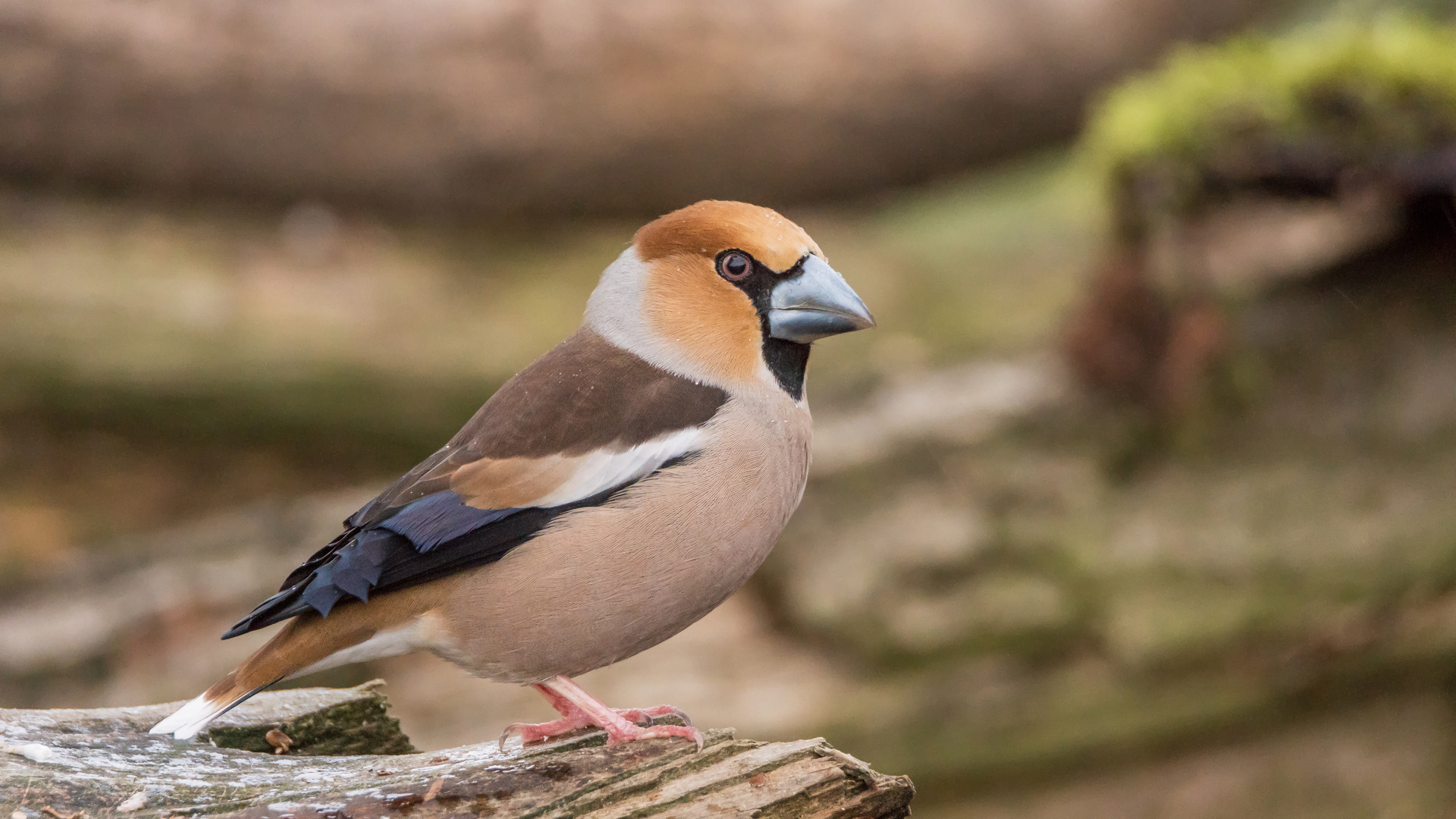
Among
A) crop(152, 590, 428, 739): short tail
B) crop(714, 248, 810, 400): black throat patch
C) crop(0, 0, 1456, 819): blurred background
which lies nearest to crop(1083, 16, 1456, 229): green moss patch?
crop(0, 0, 1456, 819): blurred background

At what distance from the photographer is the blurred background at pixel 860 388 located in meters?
5.39

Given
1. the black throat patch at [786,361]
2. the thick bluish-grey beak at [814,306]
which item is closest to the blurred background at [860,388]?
the black throat patch at [786,361]

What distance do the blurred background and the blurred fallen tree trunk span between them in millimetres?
23

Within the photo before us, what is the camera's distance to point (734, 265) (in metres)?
2.67

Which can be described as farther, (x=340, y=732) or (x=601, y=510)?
A: (x=340, y=732)

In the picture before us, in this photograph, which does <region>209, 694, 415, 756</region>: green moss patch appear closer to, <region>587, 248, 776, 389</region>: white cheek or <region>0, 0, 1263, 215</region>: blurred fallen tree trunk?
<region>587, 248, 776, 389</region>: white cheek

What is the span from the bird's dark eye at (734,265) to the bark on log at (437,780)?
3.09ft

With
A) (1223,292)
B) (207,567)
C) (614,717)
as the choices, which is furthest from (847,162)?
(614,717)

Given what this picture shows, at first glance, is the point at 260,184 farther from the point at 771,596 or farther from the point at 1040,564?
the point at 1040,564

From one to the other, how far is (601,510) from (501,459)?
238mm

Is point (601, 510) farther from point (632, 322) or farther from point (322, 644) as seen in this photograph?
point (322, 644)

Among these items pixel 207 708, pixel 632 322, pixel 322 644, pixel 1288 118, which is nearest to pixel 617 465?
pixel 632 322

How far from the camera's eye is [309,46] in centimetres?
625

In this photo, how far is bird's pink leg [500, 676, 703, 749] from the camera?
253 centimetres
